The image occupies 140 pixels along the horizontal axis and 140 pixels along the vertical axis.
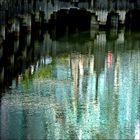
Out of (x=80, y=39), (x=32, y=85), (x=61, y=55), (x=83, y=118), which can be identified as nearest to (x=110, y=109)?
(x=83, y=118)

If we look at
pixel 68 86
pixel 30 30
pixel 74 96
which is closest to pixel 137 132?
pixel 74 96

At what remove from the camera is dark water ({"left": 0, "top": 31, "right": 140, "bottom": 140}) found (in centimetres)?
2845

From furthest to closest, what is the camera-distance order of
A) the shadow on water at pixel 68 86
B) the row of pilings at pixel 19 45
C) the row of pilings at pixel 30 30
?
the row of pilings at pixel 30 30 < the row of pilings at pixel 19 45 < the shadow on water at pixel 68 86

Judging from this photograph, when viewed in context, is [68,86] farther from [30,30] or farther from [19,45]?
[30,30]

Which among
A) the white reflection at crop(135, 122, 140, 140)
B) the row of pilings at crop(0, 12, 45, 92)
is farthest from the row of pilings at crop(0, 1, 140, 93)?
the white reflection at crop(135, 122, 140, 140)

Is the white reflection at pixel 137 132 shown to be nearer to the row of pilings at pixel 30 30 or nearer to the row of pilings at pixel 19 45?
the row of pilings at pixel 19 45

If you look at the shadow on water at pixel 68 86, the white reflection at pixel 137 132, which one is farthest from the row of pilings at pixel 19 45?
the white reflection at pixel 137 132

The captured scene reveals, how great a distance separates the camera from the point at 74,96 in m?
34.4

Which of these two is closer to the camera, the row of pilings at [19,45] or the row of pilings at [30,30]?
the row of pilings at [19,45]

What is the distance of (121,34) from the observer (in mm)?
59906

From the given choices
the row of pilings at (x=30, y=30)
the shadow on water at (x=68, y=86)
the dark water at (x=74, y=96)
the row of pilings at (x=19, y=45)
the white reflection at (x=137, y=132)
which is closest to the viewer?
the white reflection at (x=137, y=132)

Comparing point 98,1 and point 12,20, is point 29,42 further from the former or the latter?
point 98,1

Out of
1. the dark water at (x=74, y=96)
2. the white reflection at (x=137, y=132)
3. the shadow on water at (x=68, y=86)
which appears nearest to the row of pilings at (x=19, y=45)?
the shadow on water at (x=68, y=86)

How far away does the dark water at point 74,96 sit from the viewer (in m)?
28.5
